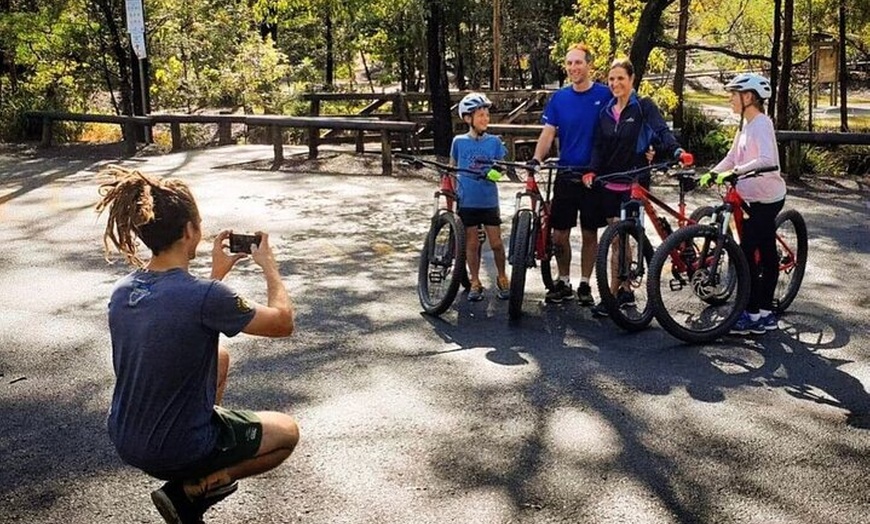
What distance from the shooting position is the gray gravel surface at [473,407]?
13.0 feet

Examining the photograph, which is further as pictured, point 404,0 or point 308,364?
point 404,0

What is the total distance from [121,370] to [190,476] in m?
0.42

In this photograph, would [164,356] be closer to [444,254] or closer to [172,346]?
[172,346]

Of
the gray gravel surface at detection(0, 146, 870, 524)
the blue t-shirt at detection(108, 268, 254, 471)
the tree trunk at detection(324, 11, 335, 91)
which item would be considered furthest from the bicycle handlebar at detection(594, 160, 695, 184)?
the tree trunk at detection(324, 11, 335, 91)

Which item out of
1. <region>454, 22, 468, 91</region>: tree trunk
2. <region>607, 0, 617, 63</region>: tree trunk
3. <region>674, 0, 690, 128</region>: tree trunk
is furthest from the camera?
<region>454, 22, 468, 91</region>: tree trunk

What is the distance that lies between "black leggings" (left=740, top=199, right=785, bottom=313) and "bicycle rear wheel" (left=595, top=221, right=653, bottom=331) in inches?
26.4

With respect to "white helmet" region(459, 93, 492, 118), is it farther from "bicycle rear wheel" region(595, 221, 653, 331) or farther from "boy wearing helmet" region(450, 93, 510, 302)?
"bicycle rear wheel" region(595, 221, 653, 331)

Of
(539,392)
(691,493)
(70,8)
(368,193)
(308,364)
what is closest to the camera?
(691,493)

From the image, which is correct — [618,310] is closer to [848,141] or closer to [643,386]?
[643,386]

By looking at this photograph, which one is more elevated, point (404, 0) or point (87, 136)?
point (404, 0)

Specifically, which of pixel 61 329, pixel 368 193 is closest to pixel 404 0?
pixel 368 193

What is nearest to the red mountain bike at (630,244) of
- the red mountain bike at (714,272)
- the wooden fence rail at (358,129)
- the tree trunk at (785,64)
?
A: the red mountain bike at (714,272)

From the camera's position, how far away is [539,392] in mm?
5281

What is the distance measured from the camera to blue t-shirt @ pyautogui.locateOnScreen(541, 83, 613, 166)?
6828 millimetres
